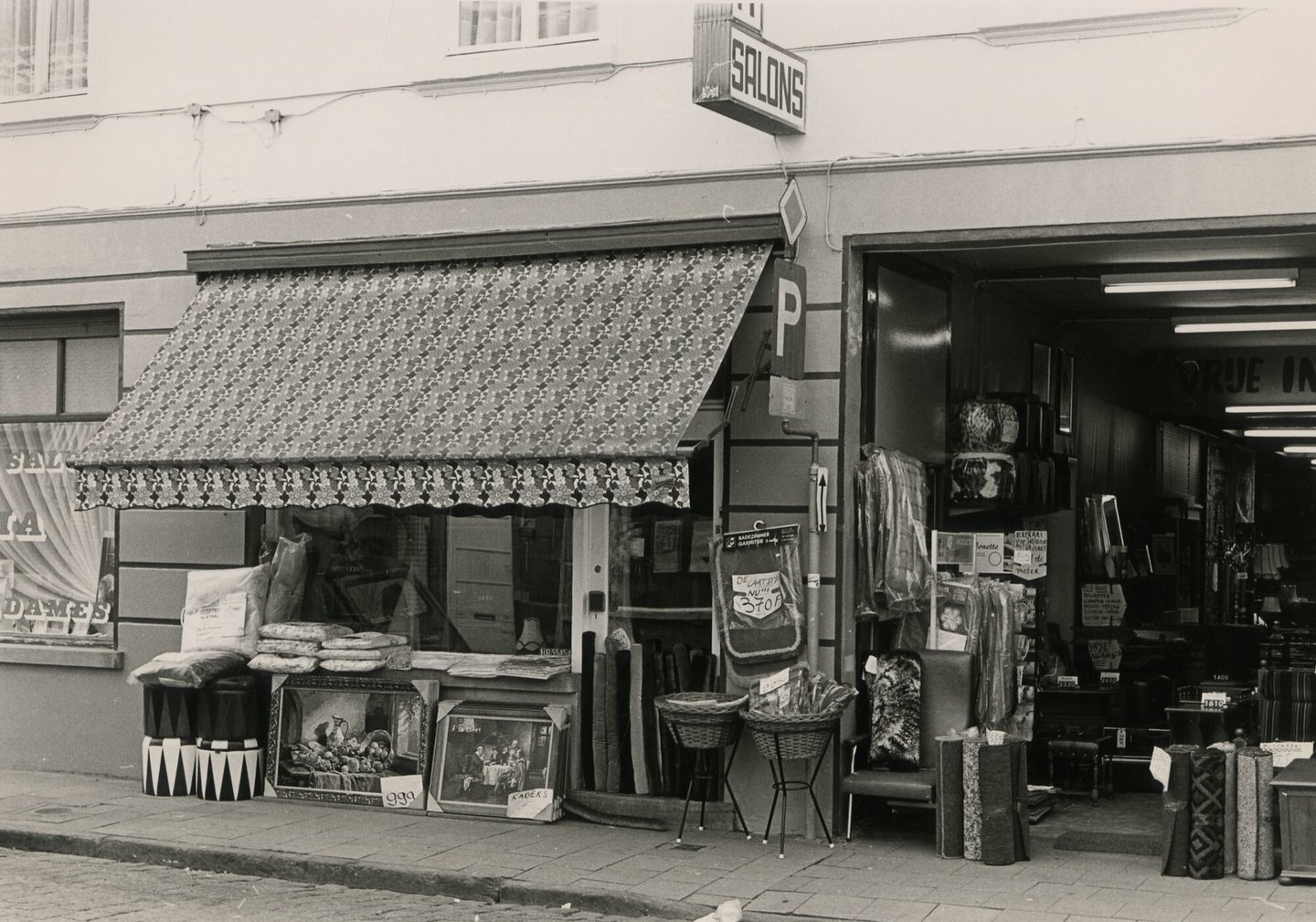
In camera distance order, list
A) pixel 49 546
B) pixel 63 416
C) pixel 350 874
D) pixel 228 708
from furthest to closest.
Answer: pixel 49 546, pixel 63 416, pixel 228 708, pixel 350 874

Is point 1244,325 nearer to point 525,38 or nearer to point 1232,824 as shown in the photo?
point 1232,824

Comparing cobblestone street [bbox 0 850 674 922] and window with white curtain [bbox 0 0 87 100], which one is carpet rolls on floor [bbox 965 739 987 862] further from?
window with white curtain [bbox 0 0 87 100]

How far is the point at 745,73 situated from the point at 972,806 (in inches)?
170

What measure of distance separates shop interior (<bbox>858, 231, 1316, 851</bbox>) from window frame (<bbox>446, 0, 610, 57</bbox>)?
2.43m

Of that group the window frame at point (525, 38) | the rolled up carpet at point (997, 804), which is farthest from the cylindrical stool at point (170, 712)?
the rolled up carpet at point (997, 804)

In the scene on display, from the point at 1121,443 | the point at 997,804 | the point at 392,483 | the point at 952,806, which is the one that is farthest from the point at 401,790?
the point at 1121,443

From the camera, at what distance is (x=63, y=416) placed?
40.5 feet

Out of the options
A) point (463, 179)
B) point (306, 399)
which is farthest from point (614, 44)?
point (306, 399)

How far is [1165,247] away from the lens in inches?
398

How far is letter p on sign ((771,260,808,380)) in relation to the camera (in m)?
9.30

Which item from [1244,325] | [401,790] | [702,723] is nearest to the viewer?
[702,723]

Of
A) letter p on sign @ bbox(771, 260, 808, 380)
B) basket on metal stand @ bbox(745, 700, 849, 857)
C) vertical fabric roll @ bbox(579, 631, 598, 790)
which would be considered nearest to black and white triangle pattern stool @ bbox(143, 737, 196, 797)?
vertical fabric roll @ bbox(579, 631, 598, 790)

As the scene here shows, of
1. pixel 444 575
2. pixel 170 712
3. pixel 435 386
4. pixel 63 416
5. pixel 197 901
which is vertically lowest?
pixel 197 901

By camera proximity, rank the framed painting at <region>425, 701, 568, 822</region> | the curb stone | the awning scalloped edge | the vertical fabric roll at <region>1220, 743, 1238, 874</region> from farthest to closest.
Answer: the framed painting at <region>425, 701, 568, 822</region> < the awning scalloped edge < the vertical fabric roll at <region>1220, 743, 1238, 874</region> < the curb stone
